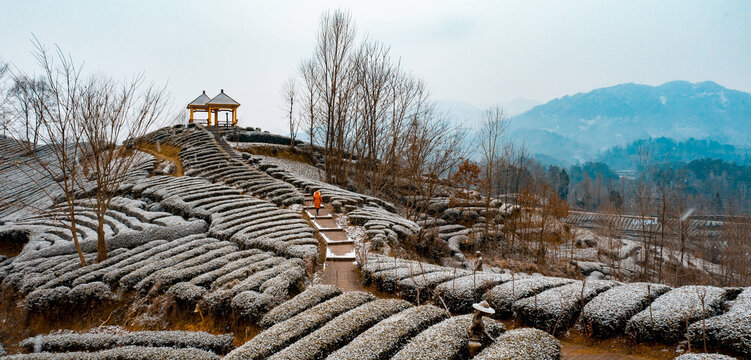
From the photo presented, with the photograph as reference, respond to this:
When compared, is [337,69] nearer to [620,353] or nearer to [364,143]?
[364,143]

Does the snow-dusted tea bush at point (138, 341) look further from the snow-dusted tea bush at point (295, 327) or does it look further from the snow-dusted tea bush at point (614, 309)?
the snow-dusted tea bush at point (614, 309)

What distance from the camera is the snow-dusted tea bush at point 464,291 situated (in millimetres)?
7379

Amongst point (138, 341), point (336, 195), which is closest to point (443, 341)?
point (138, 341)

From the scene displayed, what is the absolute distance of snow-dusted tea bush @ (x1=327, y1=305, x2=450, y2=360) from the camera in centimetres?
542

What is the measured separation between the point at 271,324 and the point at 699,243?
2943 centimetres

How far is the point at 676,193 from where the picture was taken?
19.2 metres

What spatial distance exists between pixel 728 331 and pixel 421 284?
15.5 ft

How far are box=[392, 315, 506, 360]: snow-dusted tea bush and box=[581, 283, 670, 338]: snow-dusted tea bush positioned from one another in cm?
153

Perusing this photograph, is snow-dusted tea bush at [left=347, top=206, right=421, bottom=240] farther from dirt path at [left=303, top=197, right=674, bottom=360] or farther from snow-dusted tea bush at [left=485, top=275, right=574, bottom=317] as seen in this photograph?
snow-dusted tea bush at [left=485, top=275, right=574, bottom=317]

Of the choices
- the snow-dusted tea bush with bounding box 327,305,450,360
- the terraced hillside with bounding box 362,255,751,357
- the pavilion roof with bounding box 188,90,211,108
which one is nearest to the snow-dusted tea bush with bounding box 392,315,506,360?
the snow-dusted tea bush with bounding box 327,305,450,360

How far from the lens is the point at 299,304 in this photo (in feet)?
23.9

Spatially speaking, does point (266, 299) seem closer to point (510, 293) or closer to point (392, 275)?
point (392, 275)

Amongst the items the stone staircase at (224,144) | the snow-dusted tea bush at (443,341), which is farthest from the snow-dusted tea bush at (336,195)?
the snow-dusted tea bush at (443,341)

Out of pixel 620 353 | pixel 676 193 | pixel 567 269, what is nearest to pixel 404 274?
pixel 620 353
